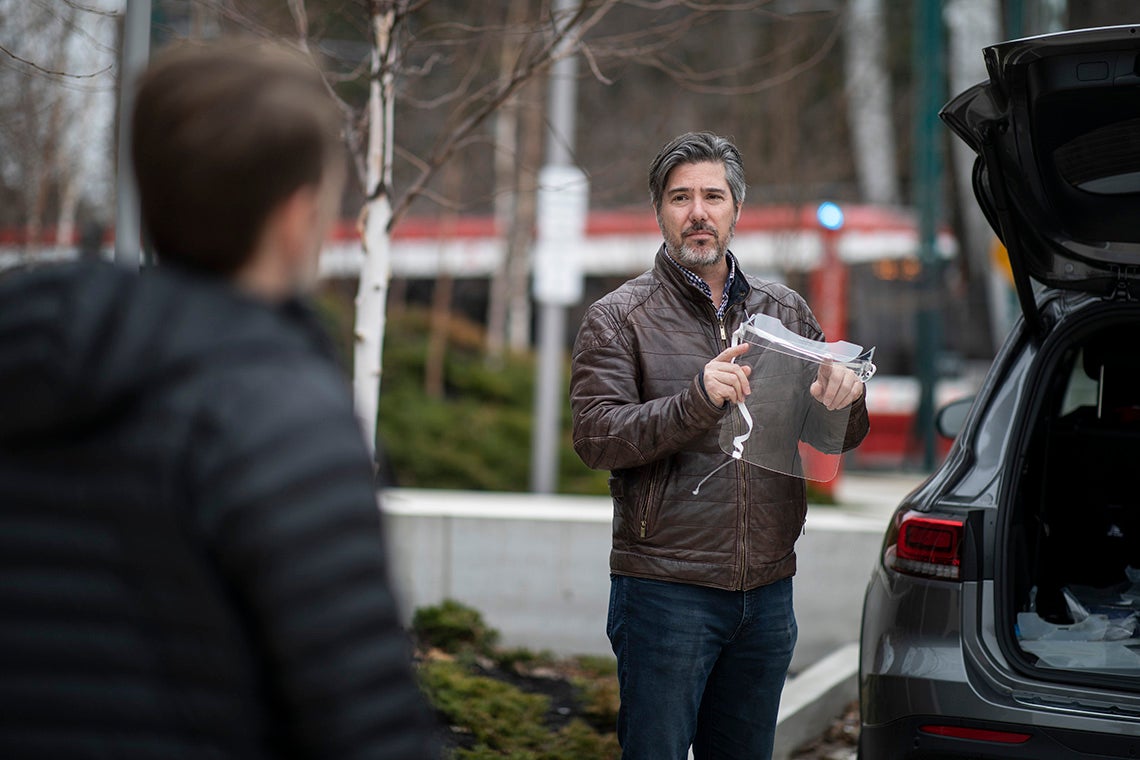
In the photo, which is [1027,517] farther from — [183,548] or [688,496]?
[183,548]

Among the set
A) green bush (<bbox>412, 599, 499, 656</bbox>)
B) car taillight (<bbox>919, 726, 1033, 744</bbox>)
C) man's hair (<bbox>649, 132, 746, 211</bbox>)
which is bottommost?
green bush (<bbox>412, 599, 499, 656</bbox>)

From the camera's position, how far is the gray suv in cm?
306

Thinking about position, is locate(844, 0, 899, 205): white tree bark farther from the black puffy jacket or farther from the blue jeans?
the black puffy jacket

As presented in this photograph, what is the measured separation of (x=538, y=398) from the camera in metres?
8.70

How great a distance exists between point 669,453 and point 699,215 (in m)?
0.58

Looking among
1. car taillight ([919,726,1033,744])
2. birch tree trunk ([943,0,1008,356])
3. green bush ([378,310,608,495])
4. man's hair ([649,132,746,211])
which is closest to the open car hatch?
man's hair ([649,132,746,211])

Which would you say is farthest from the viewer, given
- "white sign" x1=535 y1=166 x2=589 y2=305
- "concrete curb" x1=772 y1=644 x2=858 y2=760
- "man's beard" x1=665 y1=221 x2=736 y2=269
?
"white sign" x1=535 y1=166 x2=589 y2=305

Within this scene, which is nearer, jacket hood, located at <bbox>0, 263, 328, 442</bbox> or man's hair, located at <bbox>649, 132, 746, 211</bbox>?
jacket hood, located at <bbox>0, 263, 328, 442</bbox>

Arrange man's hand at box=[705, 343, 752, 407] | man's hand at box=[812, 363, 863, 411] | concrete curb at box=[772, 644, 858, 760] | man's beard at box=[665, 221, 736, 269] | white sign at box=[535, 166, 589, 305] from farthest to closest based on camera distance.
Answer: white sign at box=[535, 166, 589, 305] → concrete curb at box=[772, 644, 858, 760] → man's beard at box=[665, 221, 736, 269] → man's hand at box=[812, 363, 863, 411] → man's hand at box=[705, 343, 752, 407]

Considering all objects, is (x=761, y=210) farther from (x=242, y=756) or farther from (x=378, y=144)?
(x=242, y=756)

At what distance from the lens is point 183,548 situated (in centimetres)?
125

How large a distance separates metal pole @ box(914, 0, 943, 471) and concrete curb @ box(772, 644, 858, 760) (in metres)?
8.08

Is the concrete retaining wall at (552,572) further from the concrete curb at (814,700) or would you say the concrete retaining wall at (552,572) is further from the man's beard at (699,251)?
the man's beard at (699,251)

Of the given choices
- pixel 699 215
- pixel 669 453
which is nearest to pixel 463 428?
pixel 699 215
